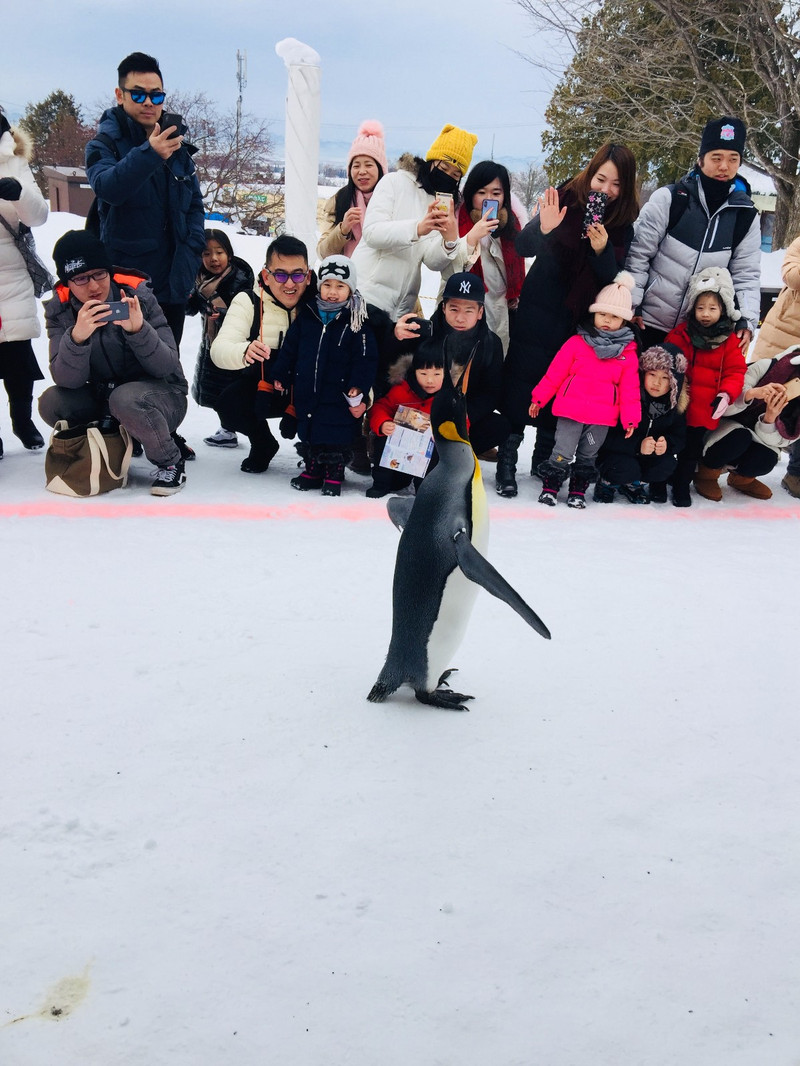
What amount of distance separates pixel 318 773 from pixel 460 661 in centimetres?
70

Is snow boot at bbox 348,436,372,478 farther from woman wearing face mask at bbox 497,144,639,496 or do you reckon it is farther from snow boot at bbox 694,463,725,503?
snow boot at bbox 694,463,725,503

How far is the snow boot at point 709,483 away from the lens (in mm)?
4133

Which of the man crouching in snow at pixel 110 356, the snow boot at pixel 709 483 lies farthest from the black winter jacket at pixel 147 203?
the snow boot at pixel 709 483

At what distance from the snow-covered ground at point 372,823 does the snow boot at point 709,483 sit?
1.26m

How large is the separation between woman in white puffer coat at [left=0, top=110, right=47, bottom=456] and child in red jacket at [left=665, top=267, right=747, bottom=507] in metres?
2.84

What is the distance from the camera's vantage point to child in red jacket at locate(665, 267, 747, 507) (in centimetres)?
377

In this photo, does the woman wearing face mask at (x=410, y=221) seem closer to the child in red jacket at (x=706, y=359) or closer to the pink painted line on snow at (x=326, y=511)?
the pink painted line on snow at (x=326, y=511)

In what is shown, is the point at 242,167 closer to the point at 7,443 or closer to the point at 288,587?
the point at 7,443

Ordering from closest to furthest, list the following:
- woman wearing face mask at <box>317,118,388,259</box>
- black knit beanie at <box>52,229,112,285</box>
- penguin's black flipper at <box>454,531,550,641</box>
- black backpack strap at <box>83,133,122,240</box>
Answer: penguin's black flipper at <box>454,531,550,641</box> → black knit beanie at <box>52,229,112,285</box> → black backpack strap at <box>83,133,122,240</box> → woman wearing face mask at <box>317,118,388,259</box>

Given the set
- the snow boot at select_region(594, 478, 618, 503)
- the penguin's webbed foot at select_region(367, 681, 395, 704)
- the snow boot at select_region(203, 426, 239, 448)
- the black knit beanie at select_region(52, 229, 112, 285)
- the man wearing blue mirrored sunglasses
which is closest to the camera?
the penguin's webbed foot at select_region(367, 681, 395, 704)

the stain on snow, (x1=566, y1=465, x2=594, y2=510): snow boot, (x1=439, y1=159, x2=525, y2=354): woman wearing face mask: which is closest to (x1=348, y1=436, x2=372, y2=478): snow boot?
(x1=439, y1=159, x2=525, y2=354): woman wearing face mask

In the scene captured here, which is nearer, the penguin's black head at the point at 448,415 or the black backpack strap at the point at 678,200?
the penguin's black head at the point at 448,415

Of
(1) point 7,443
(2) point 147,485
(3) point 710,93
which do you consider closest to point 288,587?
(2) point 147,485

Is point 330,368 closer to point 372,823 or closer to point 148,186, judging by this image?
point 148,186
